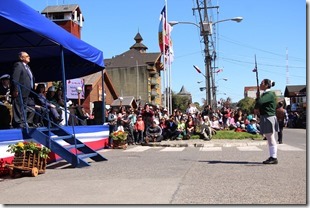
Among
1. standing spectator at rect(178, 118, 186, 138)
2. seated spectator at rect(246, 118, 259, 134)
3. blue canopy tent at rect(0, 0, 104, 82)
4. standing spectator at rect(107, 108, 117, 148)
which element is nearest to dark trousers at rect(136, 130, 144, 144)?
standing spectator at rect(107, 108, 117, 148)

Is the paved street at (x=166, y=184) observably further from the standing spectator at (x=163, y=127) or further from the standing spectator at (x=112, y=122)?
the standing spectator at (x=163, y=127)

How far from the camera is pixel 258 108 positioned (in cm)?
1013

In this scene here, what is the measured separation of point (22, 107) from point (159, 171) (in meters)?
3.74

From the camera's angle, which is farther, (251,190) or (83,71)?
(83,71)

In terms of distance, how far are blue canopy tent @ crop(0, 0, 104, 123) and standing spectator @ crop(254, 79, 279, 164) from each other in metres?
5.66

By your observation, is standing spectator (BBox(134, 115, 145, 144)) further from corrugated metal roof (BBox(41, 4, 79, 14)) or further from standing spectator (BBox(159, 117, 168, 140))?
corrugated metal roof (BBox(41, 4, 79, 14))

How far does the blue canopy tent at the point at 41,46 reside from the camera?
10.0 meters

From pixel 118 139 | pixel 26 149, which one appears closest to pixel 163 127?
pixel 118 139

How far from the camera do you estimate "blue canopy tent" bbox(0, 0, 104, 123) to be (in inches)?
395

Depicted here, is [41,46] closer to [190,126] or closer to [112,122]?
[112,122]

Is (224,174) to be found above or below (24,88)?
below

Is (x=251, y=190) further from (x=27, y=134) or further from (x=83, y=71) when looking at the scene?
(x=83, y=71)

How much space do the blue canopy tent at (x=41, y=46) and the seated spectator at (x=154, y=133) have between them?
15.2 ft

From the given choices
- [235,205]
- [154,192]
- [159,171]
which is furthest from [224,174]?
[235,205]
